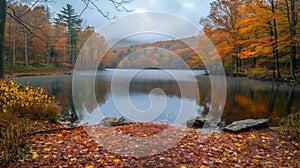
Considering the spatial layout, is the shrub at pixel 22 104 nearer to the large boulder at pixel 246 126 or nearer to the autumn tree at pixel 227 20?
the large boulder at pixel 246 126

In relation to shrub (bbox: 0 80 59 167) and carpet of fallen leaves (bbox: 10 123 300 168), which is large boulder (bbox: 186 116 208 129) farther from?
shrub (bbox: 0 80 59 167)

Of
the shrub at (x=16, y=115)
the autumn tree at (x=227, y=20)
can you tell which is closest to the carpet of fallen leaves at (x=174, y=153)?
the shrub at (x=16, y=115)

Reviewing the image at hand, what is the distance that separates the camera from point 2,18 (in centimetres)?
484

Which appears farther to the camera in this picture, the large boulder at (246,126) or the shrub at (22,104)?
the large boulder at (246,126)

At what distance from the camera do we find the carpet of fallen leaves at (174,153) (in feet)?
8.20

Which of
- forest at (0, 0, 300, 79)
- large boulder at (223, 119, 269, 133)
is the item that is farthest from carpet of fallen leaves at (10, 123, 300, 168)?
forest at (0, 0, 300, 79)

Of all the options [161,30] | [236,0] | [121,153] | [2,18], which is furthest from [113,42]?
[236,0]

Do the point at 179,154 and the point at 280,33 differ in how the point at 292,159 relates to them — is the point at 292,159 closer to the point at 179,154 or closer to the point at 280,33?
the point at 179,154

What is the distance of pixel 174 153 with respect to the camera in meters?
2.91

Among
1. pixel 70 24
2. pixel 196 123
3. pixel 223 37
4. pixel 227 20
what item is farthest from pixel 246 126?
pixel 70 24

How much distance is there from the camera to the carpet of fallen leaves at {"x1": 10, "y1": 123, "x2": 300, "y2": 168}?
2499mm

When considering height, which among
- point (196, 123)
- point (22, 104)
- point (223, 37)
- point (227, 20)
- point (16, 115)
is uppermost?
point (227, 20)

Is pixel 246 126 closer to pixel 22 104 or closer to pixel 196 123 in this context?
pixel 196 123

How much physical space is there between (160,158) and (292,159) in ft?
6.33
